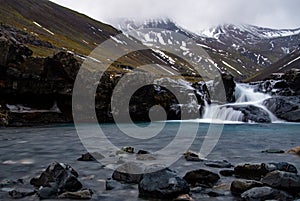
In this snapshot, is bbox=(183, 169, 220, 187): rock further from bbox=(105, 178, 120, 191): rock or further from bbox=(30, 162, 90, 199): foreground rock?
bbox=(30, 162, 90, 199): foreground rock

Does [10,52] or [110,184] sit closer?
[110,184]

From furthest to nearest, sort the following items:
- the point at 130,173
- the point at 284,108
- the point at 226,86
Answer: the point at 226,86
the point at 284,108
the point at 130,173

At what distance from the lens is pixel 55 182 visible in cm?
973

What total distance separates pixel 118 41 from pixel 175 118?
13739cm

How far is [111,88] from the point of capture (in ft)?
142

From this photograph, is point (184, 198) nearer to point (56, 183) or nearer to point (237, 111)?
point (56, 183)

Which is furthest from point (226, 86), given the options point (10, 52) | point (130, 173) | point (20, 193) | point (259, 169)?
point (20, 193)

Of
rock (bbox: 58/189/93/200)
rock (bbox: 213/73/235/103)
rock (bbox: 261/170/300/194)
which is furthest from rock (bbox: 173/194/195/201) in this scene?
rock (bbox: 213/73/235/103)

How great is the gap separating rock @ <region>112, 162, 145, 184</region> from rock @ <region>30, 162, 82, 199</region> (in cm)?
150

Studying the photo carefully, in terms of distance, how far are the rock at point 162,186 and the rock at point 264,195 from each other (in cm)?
169

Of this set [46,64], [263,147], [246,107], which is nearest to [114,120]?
[46,64]

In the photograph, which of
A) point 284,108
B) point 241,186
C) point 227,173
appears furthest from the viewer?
point 284,108

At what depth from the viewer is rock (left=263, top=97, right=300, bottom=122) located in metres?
43.0

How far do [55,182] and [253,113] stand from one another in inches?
1482
